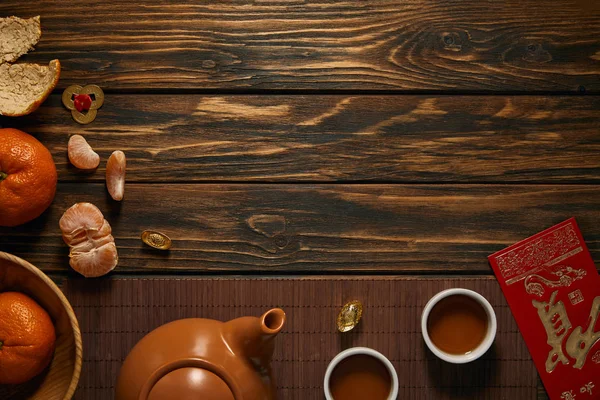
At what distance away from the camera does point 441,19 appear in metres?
1.02

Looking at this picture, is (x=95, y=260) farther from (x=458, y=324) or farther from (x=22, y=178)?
(x=458, y=324)

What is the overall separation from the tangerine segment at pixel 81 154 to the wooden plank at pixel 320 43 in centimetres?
10

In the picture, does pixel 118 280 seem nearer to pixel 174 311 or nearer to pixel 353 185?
pixel 174 311

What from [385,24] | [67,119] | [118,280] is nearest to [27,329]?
[118,280]

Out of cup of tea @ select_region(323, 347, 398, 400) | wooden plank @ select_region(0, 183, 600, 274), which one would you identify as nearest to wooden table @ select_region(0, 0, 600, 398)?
wooden plank @ select_region(0, 183, 600, 274)

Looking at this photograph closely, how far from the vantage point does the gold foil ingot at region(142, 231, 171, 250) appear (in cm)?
99

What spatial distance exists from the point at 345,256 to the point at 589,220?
16.6 inches

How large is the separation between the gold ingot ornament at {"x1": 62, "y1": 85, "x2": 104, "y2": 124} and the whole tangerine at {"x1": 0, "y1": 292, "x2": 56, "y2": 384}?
30 centimetres

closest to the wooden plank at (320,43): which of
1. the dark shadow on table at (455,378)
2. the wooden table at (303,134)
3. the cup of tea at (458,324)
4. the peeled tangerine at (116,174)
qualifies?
the wooden table at (303,134)

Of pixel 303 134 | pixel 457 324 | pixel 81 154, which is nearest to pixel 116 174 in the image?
pixel 81 154

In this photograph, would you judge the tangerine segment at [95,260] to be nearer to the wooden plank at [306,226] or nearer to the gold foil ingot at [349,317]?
the wooden plank at [306,226]

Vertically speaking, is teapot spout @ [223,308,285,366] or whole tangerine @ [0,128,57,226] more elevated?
whole tangerine @ [0,128,57,226]

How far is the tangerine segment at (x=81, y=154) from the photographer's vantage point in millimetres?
985

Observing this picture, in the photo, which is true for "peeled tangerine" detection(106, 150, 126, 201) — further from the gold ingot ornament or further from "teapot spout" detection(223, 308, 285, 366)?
"teapot spout" detection(223, 308, 285, 366)
